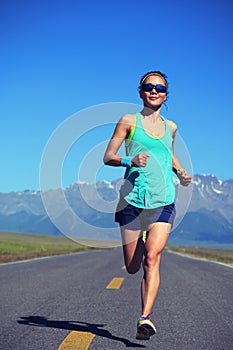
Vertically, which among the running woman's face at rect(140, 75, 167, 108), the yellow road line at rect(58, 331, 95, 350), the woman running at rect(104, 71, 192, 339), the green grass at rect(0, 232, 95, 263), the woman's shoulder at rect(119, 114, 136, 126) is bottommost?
the green grass at rect(0, 232, 95, 263)

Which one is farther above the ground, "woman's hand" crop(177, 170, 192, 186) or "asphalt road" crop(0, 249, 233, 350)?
"woman's hand" crop(177, 170, 192, 186)

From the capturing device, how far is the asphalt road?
15.4 feet

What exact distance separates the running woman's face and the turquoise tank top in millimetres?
210

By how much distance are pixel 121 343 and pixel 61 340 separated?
53 cm

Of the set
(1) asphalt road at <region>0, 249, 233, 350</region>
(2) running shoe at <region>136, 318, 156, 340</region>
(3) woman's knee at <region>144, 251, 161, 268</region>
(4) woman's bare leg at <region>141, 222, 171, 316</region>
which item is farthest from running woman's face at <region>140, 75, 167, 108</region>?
(1) asphalt road at <region>0, 249, 233, 350</region>

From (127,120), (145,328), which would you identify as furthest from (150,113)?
(145,328)

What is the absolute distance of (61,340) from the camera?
15.3ft

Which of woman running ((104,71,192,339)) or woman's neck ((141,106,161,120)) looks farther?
woman's neck ((141,106,161,120))

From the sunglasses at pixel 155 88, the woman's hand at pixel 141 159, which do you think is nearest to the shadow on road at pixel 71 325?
the woman's hand at pixel 141 159

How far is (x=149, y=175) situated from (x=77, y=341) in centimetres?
159

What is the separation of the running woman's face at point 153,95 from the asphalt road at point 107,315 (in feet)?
7.03

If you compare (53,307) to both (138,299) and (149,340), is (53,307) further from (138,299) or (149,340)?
(149,340)

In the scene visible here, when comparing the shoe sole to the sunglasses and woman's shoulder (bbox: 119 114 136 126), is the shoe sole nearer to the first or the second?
woman's shoulder (bbox: 119 114 136 126)

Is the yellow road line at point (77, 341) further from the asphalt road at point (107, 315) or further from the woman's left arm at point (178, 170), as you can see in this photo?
the woman's left arm at point (178, 170)
